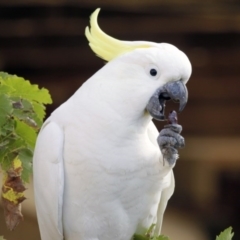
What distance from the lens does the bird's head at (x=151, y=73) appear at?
2.29 meters

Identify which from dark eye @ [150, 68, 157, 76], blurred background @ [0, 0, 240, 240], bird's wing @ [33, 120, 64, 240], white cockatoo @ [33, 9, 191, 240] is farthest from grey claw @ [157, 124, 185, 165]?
blurred background @ [0, 0, 240, 240]

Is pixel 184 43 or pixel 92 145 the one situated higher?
pixel 92 145

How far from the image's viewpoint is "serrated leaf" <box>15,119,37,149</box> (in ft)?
7.25

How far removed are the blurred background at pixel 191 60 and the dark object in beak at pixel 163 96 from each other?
9.26 feet

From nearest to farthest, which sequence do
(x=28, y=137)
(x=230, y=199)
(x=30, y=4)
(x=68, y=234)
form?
(x=28, y=137), (x=68, y=234), (x=30, y=4), (x=230, y=199)

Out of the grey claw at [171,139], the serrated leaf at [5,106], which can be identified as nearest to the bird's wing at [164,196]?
the grey claw at [171,139]

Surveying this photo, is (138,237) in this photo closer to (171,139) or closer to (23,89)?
(171,139)

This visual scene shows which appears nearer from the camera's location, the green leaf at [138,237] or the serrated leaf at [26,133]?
the serrated leaf at [26,133]

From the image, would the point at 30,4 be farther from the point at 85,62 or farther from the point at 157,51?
the point at 157,51

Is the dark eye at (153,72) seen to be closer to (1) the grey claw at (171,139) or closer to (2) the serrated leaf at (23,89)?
(1) the grey claw at (171,139)

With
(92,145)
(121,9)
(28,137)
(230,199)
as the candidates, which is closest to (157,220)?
(92,145)

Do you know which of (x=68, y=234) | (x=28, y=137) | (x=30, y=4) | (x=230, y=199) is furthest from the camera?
(x=230, y=199)

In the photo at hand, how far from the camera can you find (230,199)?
6.31 meters

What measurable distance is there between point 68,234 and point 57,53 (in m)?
3.13
